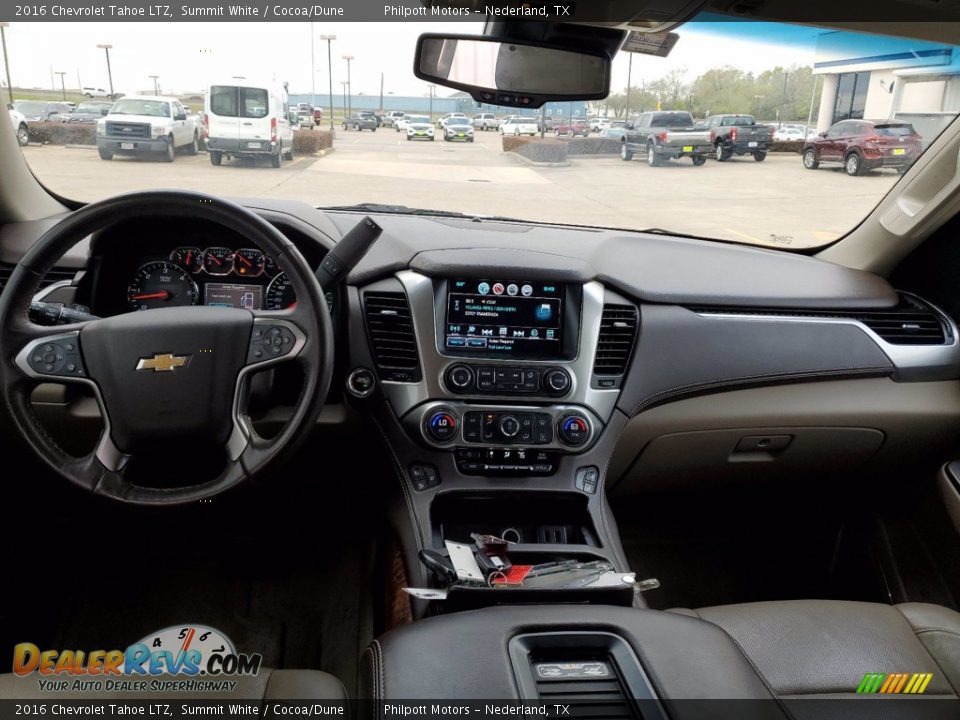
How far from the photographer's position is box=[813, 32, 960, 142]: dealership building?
239 cm

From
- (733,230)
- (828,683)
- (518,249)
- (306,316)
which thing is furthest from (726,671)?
(733,230)

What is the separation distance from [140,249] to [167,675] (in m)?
1.46

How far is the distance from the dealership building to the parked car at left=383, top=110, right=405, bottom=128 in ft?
4.48

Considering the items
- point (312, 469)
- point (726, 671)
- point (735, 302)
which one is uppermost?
point (735, 302)

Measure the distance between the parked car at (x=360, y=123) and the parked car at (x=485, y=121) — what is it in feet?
1.40

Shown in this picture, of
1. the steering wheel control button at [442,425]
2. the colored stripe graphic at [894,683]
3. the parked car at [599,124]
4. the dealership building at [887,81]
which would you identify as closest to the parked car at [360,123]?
the parked car at [599,124]

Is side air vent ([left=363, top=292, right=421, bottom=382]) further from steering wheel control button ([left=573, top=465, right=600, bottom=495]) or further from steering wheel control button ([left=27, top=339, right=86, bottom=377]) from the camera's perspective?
steering wheel control button ([left=27, top=339, right=86, bottom=377])

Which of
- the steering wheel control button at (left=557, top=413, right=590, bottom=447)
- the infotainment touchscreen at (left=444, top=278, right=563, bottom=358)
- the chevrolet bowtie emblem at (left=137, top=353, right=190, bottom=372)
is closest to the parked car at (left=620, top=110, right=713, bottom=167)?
the infotainment touchscreen at (left=444, top=278, right=563, bottom=358)

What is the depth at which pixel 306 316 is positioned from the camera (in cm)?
205

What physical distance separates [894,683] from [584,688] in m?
0.88

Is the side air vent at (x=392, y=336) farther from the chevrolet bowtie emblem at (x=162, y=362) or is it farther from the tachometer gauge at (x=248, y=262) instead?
the chevrolet bowtie emblem at (x=162, y=362)

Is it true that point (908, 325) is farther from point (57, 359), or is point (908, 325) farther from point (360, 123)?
point (57, 359)

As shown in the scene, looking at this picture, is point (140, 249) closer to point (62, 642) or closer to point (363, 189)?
point (363, 189)

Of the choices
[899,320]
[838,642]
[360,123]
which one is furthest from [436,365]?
[899,320]
